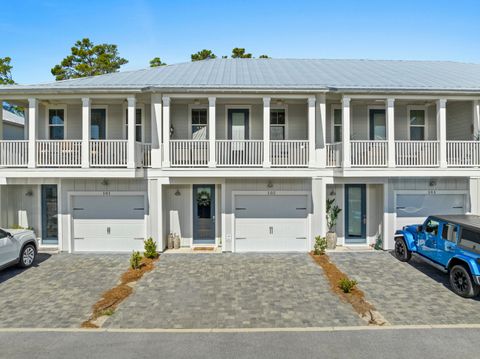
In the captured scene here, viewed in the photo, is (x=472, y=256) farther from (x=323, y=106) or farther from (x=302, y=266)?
(x=323, y=106)

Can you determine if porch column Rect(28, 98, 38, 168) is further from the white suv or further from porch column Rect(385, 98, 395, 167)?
porch column Rect(385, 98, 395, 167)

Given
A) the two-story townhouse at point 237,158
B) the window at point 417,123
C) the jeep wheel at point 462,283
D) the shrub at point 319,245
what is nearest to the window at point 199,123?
the two-story townhouse at point 237,158

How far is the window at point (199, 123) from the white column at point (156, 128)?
1575mm

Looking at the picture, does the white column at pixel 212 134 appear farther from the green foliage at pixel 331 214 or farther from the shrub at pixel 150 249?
the green foliage at pixel 331 214

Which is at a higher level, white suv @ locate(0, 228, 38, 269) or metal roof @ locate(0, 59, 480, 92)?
metal roof @ locate(0, 59, 480, 92)

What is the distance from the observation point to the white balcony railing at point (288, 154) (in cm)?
1085

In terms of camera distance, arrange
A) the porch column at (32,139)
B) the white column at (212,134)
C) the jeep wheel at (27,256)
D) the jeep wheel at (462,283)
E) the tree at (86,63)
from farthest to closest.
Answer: the tree at (86,63) → the white column at (212,134) → the porch column at (32,139) → the jeep wheel at (27,256) → the jeep wheel at (462,283)

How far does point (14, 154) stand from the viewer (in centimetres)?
1064

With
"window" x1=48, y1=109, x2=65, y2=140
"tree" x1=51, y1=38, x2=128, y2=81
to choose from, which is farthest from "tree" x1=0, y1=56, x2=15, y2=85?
"window" x1=48, y1=109, x2=65, y2=140

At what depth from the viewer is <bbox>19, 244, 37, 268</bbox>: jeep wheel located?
31.0 ft

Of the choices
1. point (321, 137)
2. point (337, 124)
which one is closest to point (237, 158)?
point (321, 137)

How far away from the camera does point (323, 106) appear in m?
11.1

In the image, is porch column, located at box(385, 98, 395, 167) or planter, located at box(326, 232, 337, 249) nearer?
porch column, located at box(385, 98, 395, 167)

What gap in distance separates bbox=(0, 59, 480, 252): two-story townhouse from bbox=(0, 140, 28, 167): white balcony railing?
57 millimetres
